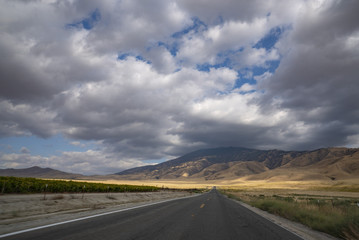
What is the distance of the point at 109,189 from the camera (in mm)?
48625

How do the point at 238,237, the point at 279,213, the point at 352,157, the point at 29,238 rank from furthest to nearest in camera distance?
the point at 352,157
the point at 279,213
the point at 238,237
the point at 29,238

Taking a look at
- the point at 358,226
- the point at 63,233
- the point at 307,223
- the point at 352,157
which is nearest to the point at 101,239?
the point at 63,233

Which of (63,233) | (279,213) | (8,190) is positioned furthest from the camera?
(8,190)

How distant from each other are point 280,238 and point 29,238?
24.5 feet

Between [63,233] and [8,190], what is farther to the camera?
[8,190]

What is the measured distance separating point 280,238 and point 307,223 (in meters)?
5.88

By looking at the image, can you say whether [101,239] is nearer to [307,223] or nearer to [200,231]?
[200,231]

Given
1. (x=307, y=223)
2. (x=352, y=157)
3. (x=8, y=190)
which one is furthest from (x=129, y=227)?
(x=352, y=157)

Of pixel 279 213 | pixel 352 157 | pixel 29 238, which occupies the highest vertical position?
pixel 352 157

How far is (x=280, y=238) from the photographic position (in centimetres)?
787

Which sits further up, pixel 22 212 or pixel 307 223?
pixel 22 212

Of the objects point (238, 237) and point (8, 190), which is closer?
point (238, 237)

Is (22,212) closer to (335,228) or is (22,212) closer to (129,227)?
(129,227)

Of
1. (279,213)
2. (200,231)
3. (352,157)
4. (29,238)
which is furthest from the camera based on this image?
(352,157)
